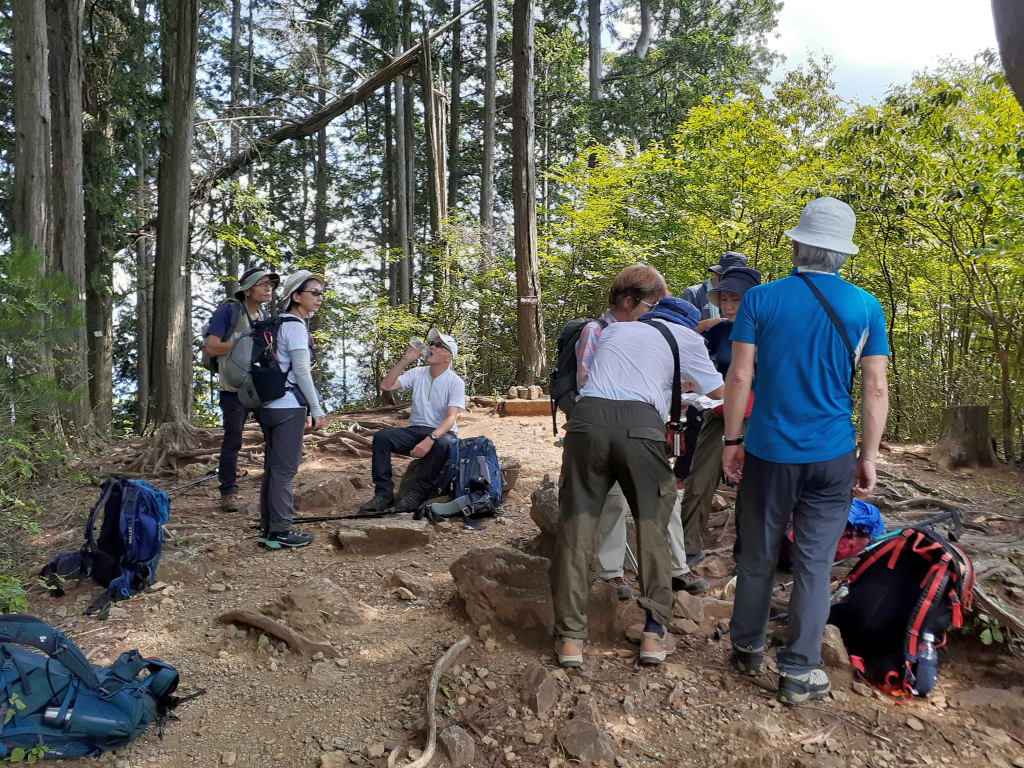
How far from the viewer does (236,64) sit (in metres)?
22.1

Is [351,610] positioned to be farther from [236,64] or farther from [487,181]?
[236,64]

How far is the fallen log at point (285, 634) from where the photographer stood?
3.39m

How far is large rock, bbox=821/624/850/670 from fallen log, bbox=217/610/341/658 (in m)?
2.29

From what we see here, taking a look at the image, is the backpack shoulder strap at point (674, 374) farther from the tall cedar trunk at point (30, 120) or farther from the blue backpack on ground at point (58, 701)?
the tall cedar trunk at point (30, 120)

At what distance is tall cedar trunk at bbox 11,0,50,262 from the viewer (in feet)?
25.1

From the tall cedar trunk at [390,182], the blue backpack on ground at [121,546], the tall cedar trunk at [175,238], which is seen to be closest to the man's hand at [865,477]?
the blue backpack on ground at [121,546]

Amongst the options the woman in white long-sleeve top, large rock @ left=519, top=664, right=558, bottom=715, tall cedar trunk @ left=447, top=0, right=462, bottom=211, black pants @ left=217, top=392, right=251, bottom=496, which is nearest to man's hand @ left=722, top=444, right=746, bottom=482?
large rock @ left=519, top=664, right=558, bottom=715

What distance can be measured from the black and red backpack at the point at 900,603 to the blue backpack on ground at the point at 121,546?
3.86 m

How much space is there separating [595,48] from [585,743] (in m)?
24.4

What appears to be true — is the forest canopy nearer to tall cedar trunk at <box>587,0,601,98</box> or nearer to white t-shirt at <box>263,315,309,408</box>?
white t-shirt at <box>263,315,309,408</box>

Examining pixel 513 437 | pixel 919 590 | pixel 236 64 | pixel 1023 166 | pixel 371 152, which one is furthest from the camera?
pixel 371 152

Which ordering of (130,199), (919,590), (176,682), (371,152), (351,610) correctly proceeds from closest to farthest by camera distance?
(176,682), (919,590), (351,610), (130,199), (371,152)

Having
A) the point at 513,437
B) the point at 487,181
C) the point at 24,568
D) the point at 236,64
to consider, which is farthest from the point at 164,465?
the point at 236,64

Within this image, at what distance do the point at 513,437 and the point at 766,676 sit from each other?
18.8 feet
